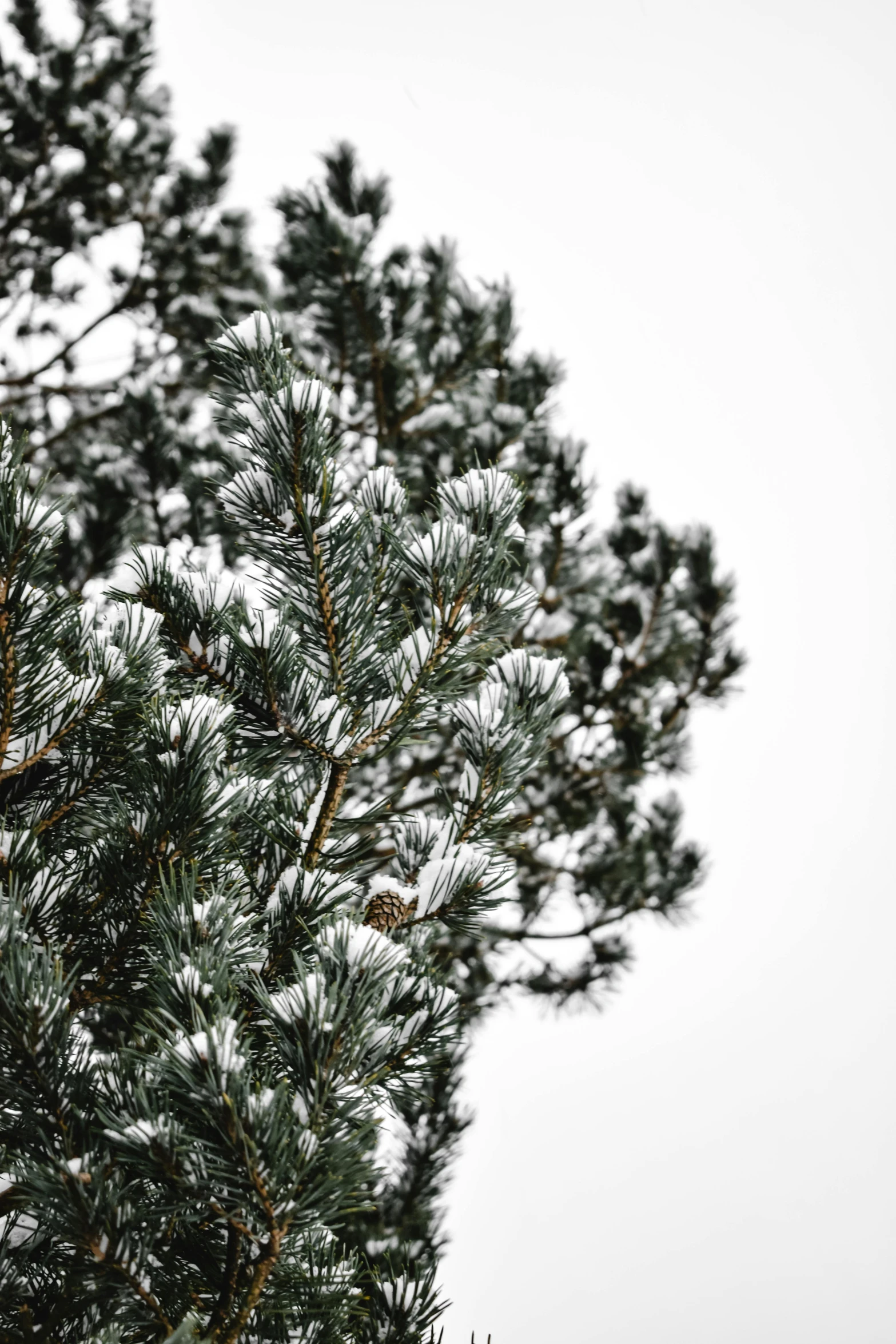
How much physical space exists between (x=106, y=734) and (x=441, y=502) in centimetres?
68

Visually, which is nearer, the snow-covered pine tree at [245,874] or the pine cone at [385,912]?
the snow-covered pine tree at [245,874]

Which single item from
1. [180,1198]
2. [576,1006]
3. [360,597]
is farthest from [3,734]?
→ [576,1006]

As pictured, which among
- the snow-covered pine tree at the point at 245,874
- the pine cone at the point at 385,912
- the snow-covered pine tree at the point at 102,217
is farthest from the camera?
the snow-covered pine tree at the point at 102,217

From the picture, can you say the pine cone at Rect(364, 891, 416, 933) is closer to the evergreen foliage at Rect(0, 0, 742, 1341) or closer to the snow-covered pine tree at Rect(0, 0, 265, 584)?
the evergreen foliage at Rect(0, 0, 742, 1341)

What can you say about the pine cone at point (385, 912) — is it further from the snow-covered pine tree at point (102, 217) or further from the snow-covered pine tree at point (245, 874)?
the snow-covered pine tree at point (102, 217)

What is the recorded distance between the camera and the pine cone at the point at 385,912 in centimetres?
131

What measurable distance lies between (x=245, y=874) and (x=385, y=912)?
0.26 metres

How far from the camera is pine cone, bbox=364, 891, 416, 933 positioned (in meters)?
1.31

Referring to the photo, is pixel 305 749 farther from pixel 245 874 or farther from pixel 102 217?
pixel 102 217

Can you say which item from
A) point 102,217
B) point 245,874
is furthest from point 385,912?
point 102,217

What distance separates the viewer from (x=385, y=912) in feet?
4.33

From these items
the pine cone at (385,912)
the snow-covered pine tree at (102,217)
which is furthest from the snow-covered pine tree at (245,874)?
the snow-covered pine tree at (102,217)

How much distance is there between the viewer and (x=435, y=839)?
4.86 ft

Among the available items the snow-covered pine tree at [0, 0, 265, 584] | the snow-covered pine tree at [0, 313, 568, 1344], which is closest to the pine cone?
the snow-covered pine tree at [0, 313, 568, 1344]
